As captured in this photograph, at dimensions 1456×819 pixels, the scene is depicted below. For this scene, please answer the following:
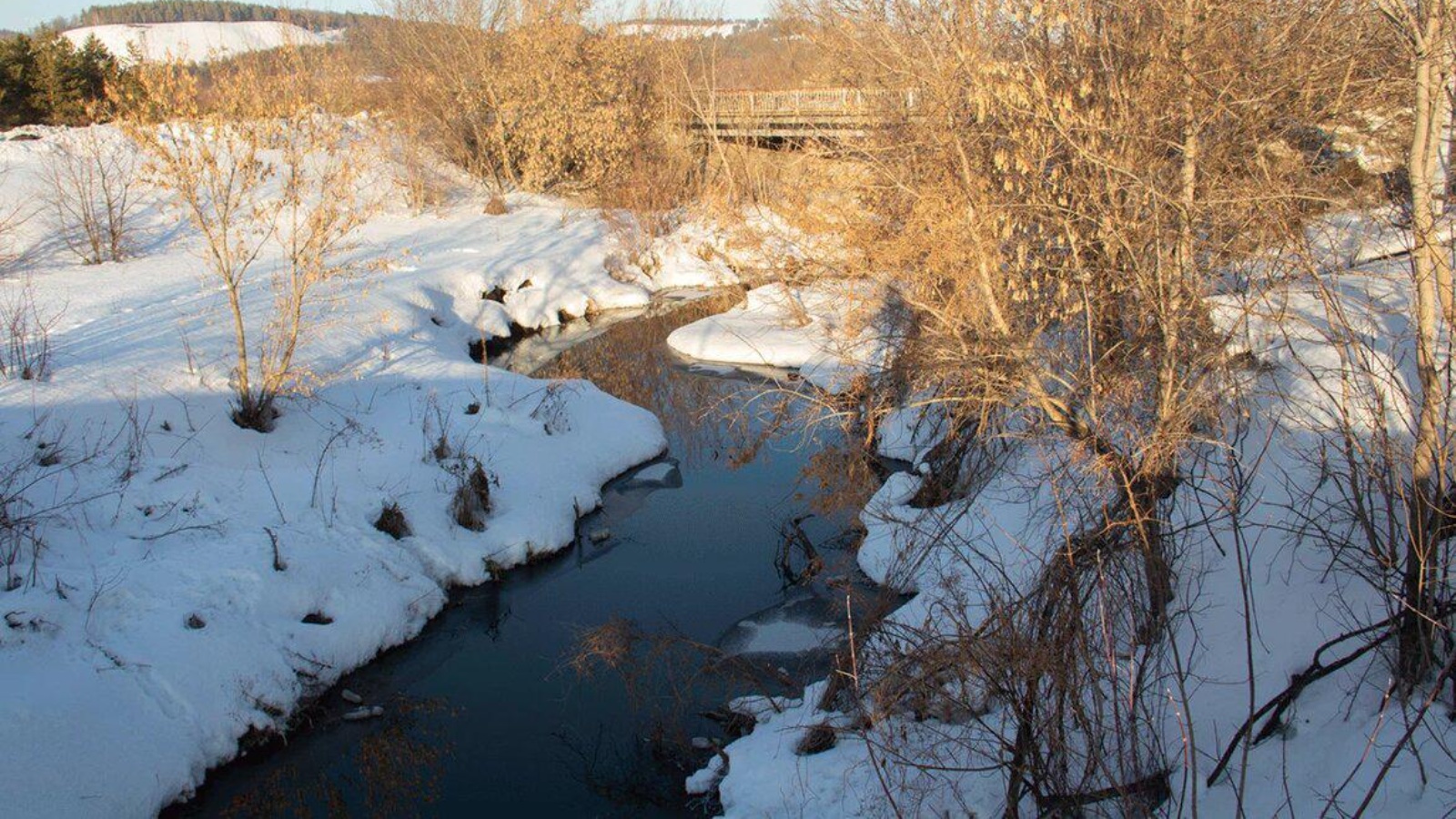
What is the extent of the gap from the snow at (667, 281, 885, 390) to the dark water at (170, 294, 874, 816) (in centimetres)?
290

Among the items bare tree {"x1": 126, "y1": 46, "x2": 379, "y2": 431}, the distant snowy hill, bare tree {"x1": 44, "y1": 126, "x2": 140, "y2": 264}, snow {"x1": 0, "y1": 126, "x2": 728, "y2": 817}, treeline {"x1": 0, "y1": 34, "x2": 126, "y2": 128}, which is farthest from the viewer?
the distant snowy hill

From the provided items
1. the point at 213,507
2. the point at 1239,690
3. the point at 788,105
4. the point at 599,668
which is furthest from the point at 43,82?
the point at 1239,690

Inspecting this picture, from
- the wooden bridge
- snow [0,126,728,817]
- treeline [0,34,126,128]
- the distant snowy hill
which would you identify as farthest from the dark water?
the distant snowy hill

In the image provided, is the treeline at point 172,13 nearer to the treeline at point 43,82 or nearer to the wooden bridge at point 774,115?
the treeline at point 43,82

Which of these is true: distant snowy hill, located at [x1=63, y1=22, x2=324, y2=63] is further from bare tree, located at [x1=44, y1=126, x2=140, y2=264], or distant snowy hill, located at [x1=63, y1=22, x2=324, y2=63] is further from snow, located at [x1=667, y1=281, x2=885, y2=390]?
snow, located at [x1=667, y1=281, x2=885, y2=390]

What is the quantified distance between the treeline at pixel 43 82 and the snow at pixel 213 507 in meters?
10.5

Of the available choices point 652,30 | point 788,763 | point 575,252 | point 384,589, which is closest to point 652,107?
point 652,30

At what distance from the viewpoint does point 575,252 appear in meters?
22.7

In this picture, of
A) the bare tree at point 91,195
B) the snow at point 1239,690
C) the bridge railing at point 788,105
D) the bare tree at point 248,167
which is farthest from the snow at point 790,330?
the bare tree at point 91,195

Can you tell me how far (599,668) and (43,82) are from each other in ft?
80.8

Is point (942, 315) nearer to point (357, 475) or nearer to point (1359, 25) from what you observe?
point (1359, 25)

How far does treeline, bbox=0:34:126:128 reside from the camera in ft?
80.5

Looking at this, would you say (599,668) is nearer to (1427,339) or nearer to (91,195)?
(1427,339)

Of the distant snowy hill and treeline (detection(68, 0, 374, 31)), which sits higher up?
treeline (detection(68, 0, 374, 31))
